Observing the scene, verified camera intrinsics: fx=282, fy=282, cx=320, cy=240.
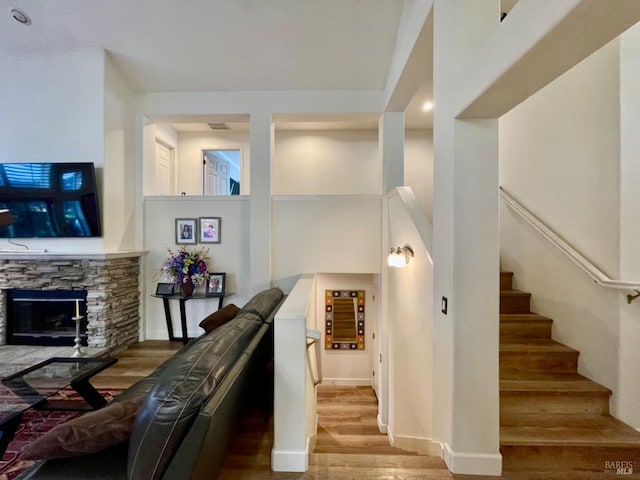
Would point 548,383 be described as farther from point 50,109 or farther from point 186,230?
point 50,109

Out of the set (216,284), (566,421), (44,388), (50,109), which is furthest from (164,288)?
(566,421)

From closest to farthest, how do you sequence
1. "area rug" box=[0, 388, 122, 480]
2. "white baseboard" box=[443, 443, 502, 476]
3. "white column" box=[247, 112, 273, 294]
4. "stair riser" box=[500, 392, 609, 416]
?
"white baseboard" box=[443, 443, 502, 476]
"area rug" box=[0, 388, 122, 480]
"stair riser" box=[500, 392, 609, 416]
"white column" box=[247, 112, 273, 294]

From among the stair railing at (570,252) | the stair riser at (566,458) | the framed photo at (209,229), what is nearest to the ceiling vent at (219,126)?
the framed photo at (209,229)

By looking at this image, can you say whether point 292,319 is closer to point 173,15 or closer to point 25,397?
point 25,397

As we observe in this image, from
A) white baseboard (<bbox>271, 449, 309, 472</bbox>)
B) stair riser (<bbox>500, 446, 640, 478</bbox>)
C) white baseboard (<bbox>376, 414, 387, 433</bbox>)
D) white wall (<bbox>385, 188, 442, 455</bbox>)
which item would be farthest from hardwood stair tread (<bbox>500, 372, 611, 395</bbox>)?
white baseboard (<bbox>376, 414, 387, 433</bbox>)

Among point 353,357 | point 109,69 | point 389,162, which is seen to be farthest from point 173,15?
point 353,357

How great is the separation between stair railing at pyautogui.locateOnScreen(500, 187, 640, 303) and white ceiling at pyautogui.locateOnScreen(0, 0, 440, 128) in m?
2.34

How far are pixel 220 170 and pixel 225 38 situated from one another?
3.21 meters

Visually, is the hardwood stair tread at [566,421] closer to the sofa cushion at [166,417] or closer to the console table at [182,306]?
the sofa cushion at [166,417]

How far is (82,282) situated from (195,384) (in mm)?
3293

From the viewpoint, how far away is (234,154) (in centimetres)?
641

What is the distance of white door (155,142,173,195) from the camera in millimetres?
4836

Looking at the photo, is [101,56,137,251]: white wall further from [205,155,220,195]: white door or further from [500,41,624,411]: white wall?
[500,41,624,411]: white wall

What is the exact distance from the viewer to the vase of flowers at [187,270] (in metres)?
3.86
